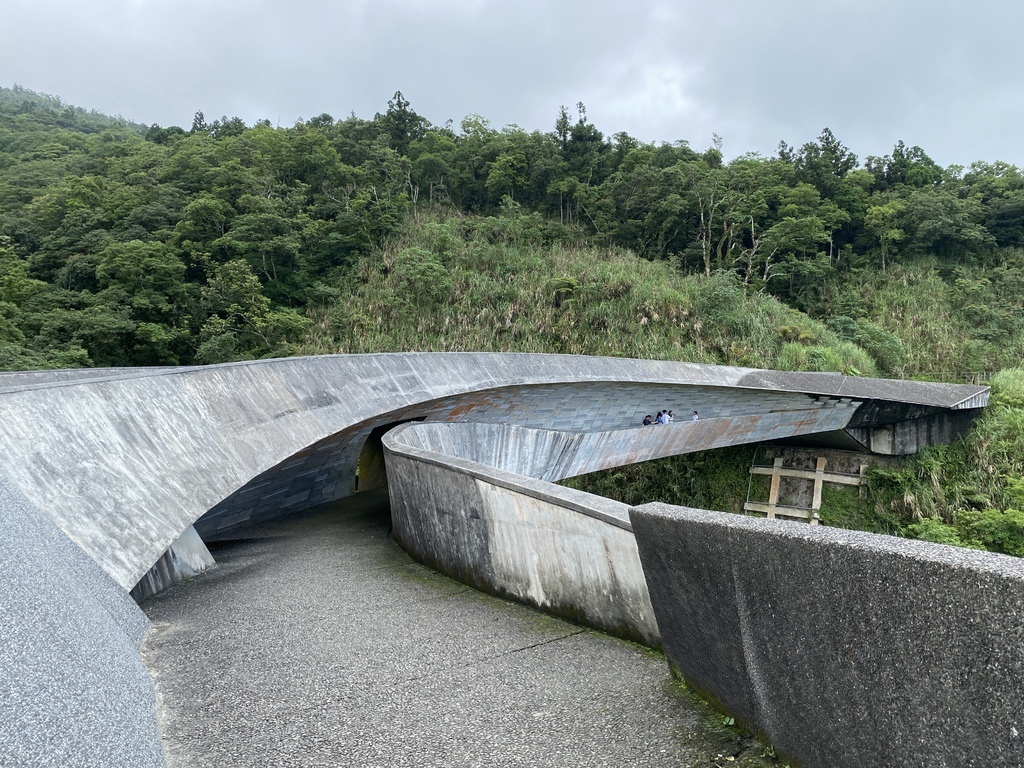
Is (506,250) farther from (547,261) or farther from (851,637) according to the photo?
(851,637)

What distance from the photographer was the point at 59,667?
1974mm

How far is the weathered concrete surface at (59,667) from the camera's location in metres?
1.66

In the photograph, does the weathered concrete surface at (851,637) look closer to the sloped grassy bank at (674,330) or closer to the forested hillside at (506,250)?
the sloped grassy bank at (674,330)

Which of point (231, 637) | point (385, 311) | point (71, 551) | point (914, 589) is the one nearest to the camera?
point (914, 589)

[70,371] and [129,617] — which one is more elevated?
[70,371]

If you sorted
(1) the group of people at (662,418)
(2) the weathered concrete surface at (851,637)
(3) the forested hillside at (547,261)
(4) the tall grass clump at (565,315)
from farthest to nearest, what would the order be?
(4) the tall grass clump at (565,315), (3) the forested hillside at (547,261), (1) the group of people at (662,418), (2) the weathered concrete surface at (851,637)

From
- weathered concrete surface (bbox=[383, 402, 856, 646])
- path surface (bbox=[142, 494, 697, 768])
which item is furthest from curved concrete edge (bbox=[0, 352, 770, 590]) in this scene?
weathered concrete surface (bbox=[383, 402, 856, 646])

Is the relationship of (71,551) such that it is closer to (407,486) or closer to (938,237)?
(407,486)

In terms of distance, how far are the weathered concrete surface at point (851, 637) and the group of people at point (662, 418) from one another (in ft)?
34.6

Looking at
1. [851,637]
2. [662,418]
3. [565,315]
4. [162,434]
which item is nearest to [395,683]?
[851,637]

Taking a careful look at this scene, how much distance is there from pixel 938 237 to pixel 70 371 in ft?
102

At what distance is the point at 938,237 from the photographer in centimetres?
2745

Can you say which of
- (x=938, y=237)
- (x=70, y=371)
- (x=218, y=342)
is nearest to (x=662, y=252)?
(x=938, y=237)

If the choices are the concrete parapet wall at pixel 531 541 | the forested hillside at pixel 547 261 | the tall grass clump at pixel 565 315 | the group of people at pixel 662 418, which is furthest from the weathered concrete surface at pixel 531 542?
the tall grass clump at pixel 565 315
